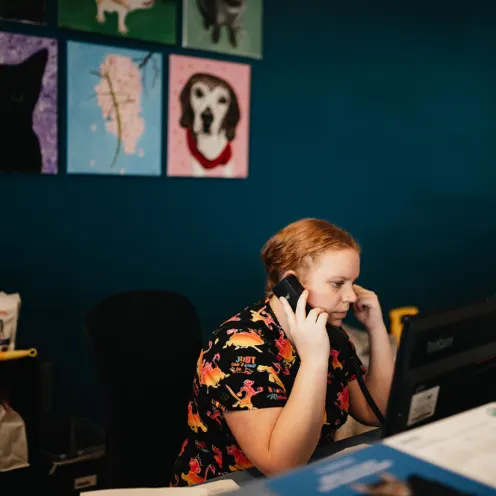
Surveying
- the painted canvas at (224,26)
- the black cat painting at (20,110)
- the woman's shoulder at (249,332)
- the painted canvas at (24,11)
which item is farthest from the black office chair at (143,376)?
the painted canvas at (224,26)

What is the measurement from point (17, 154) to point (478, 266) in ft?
9.40

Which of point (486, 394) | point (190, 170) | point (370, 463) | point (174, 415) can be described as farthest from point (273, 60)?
point (370, 463)

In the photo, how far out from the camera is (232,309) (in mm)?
A: 2977

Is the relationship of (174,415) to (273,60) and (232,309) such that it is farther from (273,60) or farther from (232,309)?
(273,60)

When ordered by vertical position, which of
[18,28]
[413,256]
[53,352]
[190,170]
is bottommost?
[53,352]

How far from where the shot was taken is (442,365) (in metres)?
0.97

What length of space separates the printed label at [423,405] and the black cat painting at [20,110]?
6.11 ft

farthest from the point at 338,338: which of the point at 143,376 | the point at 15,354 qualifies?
the point at 15,354

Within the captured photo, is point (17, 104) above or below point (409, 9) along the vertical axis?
below

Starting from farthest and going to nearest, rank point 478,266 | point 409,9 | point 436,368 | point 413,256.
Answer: point 478,266
point 413,256
point 409,9
point 436,368

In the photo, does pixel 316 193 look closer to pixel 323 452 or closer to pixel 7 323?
pixel 7 323

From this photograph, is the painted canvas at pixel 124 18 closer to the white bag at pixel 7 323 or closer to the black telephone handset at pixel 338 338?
the white bag at pixel 7 323

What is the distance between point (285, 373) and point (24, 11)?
1685mm

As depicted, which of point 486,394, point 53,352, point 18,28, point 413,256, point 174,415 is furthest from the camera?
point 413,256
